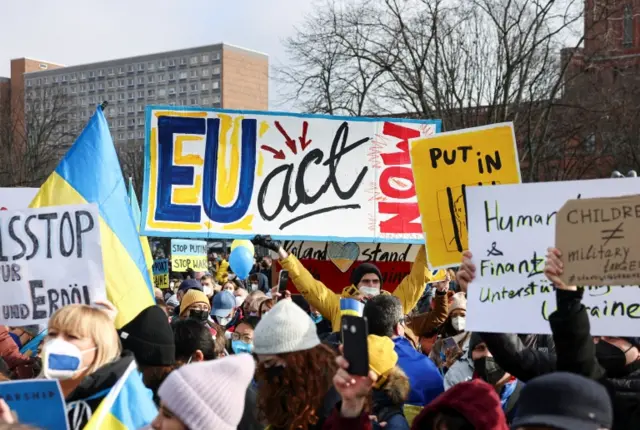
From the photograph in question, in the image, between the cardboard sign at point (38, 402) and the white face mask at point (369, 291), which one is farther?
the white face mask at point (369, 291)

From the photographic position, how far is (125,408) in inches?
141

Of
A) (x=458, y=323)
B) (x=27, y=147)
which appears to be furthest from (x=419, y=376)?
(x=27, y=147)

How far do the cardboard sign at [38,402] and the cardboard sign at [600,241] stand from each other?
1.88 meters

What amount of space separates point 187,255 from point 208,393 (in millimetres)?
15091

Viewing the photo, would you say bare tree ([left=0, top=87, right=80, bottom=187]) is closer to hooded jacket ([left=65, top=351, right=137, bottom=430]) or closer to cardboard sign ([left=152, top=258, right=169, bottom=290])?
cardboard sign ([left=152, top=258, right=169, bottom=290])

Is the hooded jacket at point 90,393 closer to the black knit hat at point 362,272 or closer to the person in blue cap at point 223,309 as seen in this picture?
the black knit hat at point 362,272

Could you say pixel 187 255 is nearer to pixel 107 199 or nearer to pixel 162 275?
pixel 162 275

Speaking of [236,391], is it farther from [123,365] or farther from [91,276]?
[91,276]

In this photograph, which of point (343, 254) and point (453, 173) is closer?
point (453, 173)

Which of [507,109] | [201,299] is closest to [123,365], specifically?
[201,299]

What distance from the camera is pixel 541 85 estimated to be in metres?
26.5

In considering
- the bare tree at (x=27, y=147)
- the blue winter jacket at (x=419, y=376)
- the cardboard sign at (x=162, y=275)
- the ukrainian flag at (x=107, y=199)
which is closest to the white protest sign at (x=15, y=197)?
the cardboard sign at (x=162, y=275)

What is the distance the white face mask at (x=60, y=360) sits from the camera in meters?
3.55

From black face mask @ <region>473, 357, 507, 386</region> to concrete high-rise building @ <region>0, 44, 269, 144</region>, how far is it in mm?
116460
